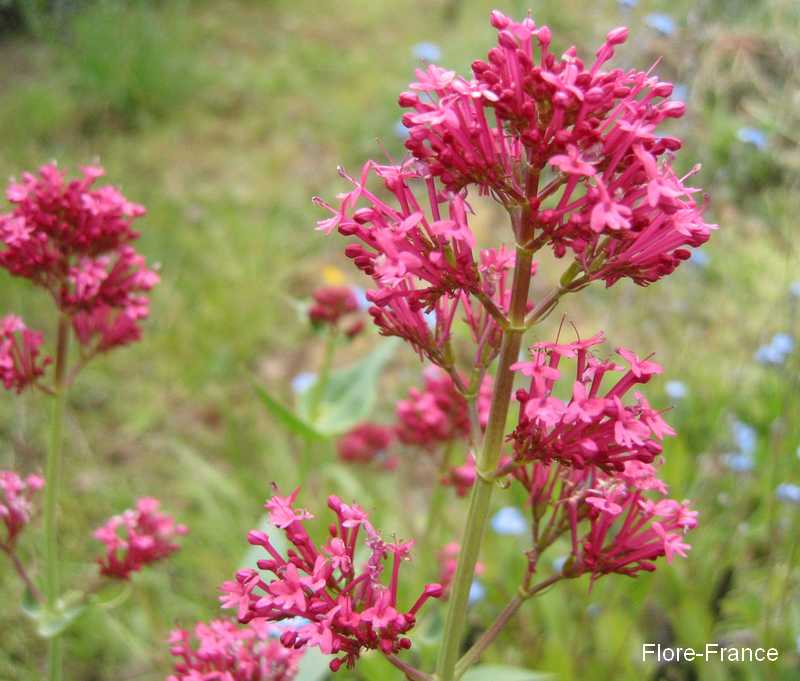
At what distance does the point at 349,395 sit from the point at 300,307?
35 centimetres

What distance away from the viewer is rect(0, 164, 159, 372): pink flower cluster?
1.91 metres

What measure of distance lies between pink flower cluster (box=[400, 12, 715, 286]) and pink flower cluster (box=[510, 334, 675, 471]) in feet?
0.48

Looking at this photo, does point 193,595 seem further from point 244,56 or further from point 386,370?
point 244,56

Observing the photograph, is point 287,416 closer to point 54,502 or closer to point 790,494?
point 54,502

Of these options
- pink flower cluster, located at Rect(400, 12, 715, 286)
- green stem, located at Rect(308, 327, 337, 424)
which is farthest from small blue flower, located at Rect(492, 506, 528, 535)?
pink flower cluster, located at Rect(400, 12, 715, 286)

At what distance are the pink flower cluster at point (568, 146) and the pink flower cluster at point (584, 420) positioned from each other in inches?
5.8

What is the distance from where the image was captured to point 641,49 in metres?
4.02

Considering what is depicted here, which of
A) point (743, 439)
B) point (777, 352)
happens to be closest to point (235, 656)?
point (743, 439)

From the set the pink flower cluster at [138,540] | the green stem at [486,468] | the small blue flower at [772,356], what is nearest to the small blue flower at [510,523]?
the small blue flower at [772,356]

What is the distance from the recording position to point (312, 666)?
1.89 metres

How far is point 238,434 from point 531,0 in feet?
15.0

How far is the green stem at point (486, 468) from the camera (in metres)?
1.38

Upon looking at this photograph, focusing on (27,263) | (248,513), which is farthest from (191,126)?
(27,263)

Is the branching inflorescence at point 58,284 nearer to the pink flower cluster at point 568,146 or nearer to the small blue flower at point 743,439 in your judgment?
the pink flower cluster at point 568,146
